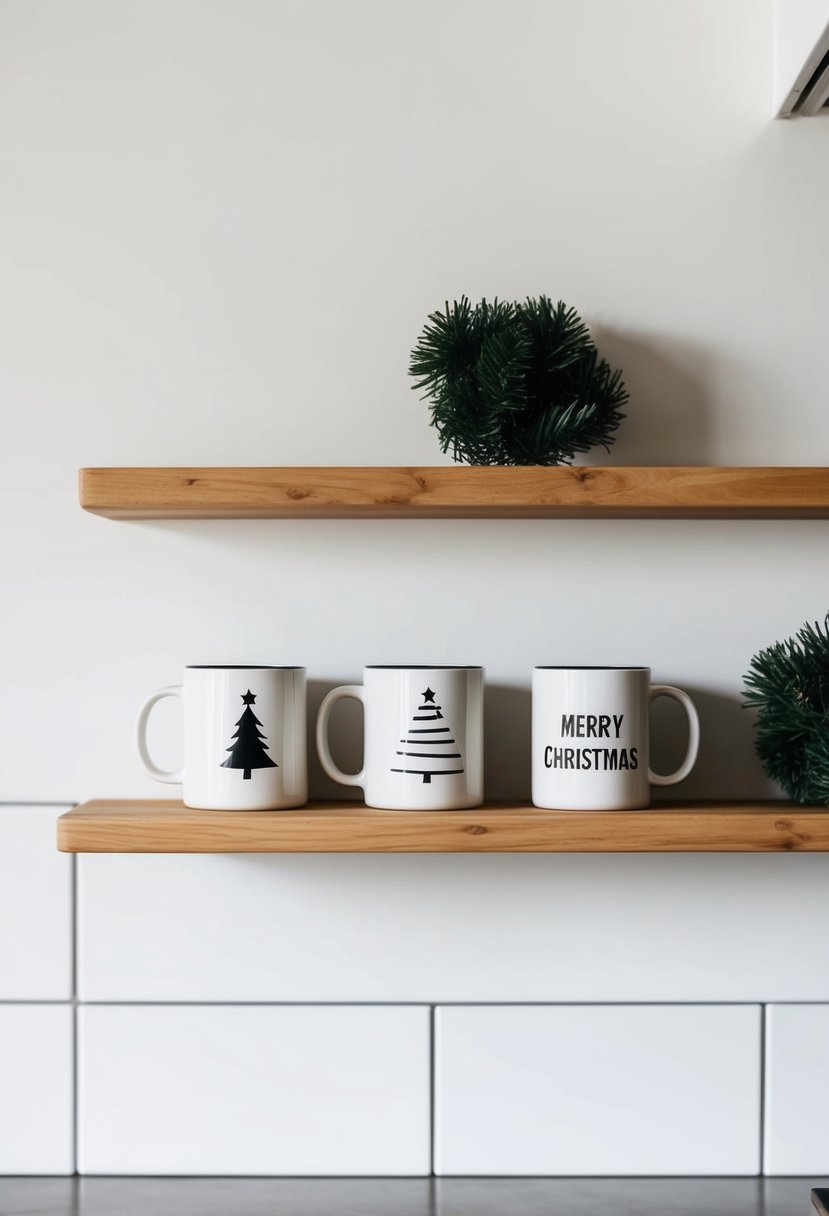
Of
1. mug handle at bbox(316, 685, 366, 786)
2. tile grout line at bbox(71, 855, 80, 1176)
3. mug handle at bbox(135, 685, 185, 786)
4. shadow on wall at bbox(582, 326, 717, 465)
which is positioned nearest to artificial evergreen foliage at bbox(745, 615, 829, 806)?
shadow on wall at bbox(582, 326, 717, 465)

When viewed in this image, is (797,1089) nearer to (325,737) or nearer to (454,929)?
(454,929)

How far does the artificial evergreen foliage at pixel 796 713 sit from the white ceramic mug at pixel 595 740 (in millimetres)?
106

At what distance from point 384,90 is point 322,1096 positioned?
814 mm

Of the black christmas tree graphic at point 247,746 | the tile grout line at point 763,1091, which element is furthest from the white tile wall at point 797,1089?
the black christmas tree graphic at point 247,746

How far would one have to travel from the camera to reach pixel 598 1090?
0.88 metres

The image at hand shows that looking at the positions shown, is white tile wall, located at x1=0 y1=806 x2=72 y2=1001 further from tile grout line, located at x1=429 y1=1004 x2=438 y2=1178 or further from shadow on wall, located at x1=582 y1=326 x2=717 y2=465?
shadow on wall, located at x1=582 y1=326 x2=717 y2=465

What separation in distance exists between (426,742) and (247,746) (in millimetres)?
127

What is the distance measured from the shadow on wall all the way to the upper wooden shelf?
0.13 m

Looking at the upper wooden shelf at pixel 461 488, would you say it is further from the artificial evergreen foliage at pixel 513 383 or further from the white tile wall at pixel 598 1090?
the white tile wall at pixel 598 1090

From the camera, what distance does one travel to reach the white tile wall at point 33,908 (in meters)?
0.88

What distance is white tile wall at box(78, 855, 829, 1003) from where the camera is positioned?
0.88m

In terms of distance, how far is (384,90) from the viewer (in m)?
0.91

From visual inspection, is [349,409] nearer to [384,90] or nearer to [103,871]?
[384,90]

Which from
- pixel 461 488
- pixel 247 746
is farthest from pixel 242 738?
pixel 461 488
